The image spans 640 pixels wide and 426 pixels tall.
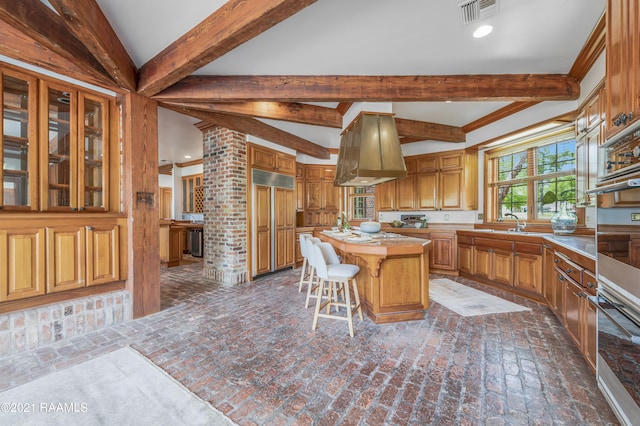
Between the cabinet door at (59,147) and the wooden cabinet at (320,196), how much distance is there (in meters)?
4.48

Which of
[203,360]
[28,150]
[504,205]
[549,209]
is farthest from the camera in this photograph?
[504,205]

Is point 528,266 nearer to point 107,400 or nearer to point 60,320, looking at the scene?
point 107,400

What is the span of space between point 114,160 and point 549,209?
595cm

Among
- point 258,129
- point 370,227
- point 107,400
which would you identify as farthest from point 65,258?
point 370,227

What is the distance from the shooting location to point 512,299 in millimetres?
3586

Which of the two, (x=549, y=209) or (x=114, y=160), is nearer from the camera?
(x=114, y=160)

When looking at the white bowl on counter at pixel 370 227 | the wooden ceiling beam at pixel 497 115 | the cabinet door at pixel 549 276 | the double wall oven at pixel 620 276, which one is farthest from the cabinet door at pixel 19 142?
the wooden ceiling beam at pixel 497 115

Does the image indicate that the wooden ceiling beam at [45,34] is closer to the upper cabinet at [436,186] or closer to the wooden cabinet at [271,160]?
the wooden cabinet at [271,160]

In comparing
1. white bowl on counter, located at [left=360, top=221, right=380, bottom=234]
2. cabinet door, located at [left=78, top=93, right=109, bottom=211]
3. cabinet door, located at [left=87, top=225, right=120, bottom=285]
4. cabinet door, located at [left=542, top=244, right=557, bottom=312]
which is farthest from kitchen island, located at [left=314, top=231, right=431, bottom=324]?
cabinet door, located at [left=78, top=93, right=109, bottom=211]

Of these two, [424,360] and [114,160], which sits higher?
[114,160]

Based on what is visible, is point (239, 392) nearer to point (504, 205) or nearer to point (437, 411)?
point (437, 411)

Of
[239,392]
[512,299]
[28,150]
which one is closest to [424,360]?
[239,392]

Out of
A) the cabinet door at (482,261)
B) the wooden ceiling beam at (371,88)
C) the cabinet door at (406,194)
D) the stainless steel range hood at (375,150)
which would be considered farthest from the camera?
the cabinet door at (406,194)

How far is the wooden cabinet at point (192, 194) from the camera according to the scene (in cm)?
816
